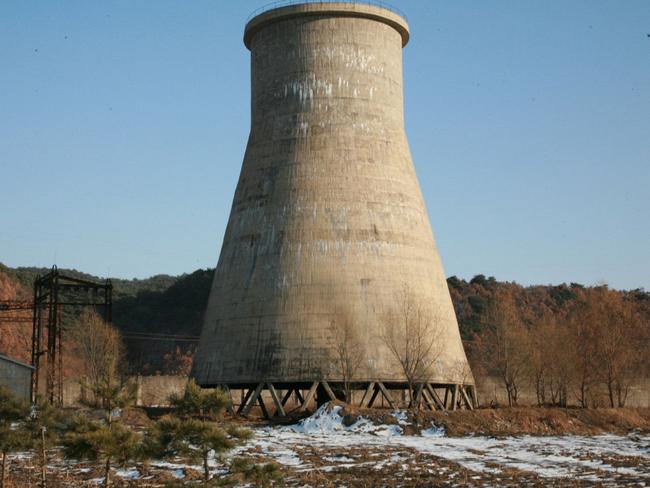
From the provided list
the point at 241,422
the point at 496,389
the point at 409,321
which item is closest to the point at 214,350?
the point at 241,422

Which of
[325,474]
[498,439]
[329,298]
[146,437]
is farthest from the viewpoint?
[329,298]

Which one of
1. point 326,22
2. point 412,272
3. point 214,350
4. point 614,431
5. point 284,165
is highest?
point 326,22

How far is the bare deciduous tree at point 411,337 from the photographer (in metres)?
31.9

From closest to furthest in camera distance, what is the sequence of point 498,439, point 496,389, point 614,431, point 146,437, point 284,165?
point 146,437 → point 498,439 → point 614,431 → point 284,165 → point 496,389

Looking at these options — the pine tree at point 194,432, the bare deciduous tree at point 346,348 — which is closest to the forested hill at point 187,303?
the bare deciduous tree at point 346,348

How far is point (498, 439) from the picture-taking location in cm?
2592

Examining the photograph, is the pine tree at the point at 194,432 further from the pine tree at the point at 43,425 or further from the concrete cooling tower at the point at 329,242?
the concrete cooling tower at the point at 329,242

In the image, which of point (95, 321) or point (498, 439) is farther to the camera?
point (95, 321)

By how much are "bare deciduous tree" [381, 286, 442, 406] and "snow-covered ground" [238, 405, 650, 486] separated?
3523mm

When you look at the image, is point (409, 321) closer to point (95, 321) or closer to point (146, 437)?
point (146, 437)

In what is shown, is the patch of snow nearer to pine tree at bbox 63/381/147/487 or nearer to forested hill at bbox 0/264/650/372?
pine tree at bbox 63/381/147/487

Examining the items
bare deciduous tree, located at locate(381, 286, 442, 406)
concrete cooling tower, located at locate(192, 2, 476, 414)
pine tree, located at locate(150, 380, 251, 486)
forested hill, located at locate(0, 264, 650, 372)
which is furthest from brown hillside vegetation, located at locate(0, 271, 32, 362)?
pine tree, located at locate(150, 380, 251, 486)

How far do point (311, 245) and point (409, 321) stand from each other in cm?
452

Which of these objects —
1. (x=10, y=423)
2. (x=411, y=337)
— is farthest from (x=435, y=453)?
(x=10, y=423)
